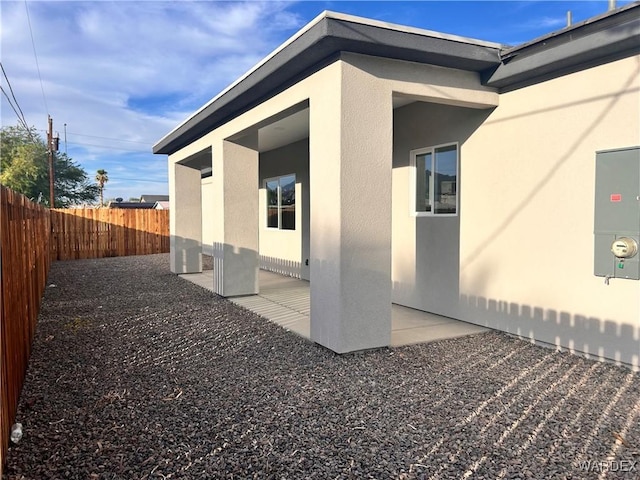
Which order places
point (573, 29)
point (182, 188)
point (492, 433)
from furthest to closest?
point (182, 188), point (573, 29), point (492, 433)

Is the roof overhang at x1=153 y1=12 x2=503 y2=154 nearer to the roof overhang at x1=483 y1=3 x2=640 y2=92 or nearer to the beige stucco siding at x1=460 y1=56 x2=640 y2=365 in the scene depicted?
the roof overhang at x1=483 y1=3 x2=640 y2=92

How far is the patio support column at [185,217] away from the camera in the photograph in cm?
1180

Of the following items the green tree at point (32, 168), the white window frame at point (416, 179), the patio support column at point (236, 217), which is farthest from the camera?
the green tree at point (32, 168)

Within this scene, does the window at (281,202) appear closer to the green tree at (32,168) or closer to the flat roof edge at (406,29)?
the flat roof edge at (406,29)

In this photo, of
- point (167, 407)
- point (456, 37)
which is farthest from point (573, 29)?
point (167, 407)

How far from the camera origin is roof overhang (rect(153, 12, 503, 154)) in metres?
4.40

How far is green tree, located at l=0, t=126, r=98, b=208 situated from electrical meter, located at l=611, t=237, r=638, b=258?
2871 cm

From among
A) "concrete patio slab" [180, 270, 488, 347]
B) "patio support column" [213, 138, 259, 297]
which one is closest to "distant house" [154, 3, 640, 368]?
"concrete patio slab" [180, 270, 488, 347]

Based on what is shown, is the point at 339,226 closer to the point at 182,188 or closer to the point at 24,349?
the point at 24,349

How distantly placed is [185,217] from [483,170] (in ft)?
27.1

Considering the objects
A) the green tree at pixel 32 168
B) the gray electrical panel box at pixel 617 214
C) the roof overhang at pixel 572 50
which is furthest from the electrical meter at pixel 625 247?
the green tree at pixel 32 168

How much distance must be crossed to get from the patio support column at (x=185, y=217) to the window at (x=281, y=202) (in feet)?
6.38

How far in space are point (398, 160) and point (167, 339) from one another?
4570mm

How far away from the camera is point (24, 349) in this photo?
433cm
